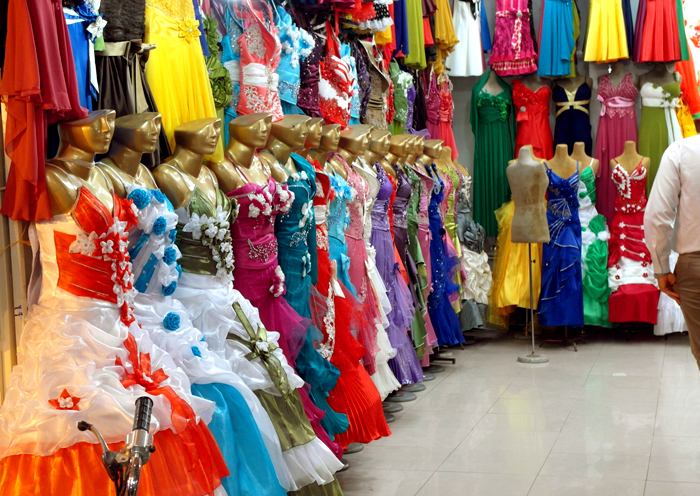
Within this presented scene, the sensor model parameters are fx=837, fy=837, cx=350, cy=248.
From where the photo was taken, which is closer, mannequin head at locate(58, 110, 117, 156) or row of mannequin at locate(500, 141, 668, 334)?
mannequin head at locate(58, 110, 117, 156)

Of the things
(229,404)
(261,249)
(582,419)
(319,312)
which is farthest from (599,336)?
(229,404)

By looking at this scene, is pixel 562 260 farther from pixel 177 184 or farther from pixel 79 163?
pixel 79 163

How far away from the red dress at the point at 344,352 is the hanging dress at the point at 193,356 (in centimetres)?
118

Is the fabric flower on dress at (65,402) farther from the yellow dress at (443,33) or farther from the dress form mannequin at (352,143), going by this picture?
the yellow dress at (443,33)

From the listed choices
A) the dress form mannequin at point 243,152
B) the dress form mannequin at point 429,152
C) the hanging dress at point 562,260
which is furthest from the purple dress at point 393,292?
the hanging dress at point 562,260

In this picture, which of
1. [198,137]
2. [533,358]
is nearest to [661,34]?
[533,358]

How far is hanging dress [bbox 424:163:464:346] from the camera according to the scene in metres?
6.48

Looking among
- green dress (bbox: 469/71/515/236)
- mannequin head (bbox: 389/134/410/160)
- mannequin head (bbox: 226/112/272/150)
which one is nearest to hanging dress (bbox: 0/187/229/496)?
mannequin head (bbox: 226/112/272/150)

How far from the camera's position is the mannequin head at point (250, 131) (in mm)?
3541

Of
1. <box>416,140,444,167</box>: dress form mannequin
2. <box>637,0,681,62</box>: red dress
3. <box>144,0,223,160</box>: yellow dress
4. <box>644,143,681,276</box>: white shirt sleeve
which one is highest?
<box>637,0,681,62</box>: red dress

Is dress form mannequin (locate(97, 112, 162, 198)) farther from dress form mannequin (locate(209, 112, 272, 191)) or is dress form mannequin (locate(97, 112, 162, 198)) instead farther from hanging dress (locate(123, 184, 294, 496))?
dress form mannequin (locate(209, 112, 272, 191))

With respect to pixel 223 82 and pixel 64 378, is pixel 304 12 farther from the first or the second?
pixel 64 378

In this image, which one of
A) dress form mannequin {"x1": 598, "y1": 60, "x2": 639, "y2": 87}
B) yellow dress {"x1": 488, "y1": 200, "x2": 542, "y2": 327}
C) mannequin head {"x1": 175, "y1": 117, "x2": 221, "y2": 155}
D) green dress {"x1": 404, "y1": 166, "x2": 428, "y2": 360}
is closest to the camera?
mannequin head {"x1": 175, "y1": 117, "x2": 221, "y2": 155}

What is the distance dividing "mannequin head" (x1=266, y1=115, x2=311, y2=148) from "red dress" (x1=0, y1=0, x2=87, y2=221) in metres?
1.34
